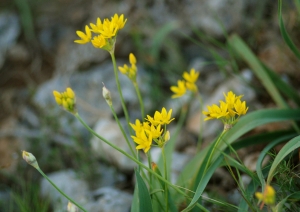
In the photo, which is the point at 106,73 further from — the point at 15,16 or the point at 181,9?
the point at 15,16

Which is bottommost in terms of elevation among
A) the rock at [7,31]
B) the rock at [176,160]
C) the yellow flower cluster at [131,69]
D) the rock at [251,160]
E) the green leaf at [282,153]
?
the green leaf at [282,153]

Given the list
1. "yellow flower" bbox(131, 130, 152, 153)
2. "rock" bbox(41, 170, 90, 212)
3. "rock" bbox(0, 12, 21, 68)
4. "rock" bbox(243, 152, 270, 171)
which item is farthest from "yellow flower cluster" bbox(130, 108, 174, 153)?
"rock" bbox(0, 12, 21, 68)

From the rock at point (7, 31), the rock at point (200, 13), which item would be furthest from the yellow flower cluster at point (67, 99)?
the rock at point (7, 31)

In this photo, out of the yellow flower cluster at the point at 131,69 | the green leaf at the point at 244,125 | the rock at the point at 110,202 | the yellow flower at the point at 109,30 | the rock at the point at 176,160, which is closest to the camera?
the yellow flower at the point at 109,30

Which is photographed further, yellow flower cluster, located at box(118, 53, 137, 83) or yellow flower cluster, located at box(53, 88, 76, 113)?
yellow flower cluster, located at box(118, 53, 137, 83)

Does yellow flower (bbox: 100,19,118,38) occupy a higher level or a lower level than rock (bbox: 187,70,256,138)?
higher

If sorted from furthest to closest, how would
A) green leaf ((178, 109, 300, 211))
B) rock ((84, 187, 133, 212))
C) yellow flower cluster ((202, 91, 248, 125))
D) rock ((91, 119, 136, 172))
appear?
rock ((91, 119, 136, 172)), rock ((84, 187, 133, 212)), green leaf ((178, 109, 300, 211)), yellow flower cluster ((202, 91, 248, 125))

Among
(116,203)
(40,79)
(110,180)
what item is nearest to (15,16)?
(40,79)

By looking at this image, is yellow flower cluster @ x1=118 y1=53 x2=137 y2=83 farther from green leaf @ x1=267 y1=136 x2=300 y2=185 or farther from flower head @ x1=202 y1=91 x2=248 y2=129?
green leaf @ x1=267 y1=136 x2=300 y2=185

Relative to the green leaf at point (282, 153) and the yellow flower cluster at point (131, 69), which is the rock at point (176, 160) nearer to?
the yellow flower cluster at point (131, 69)
